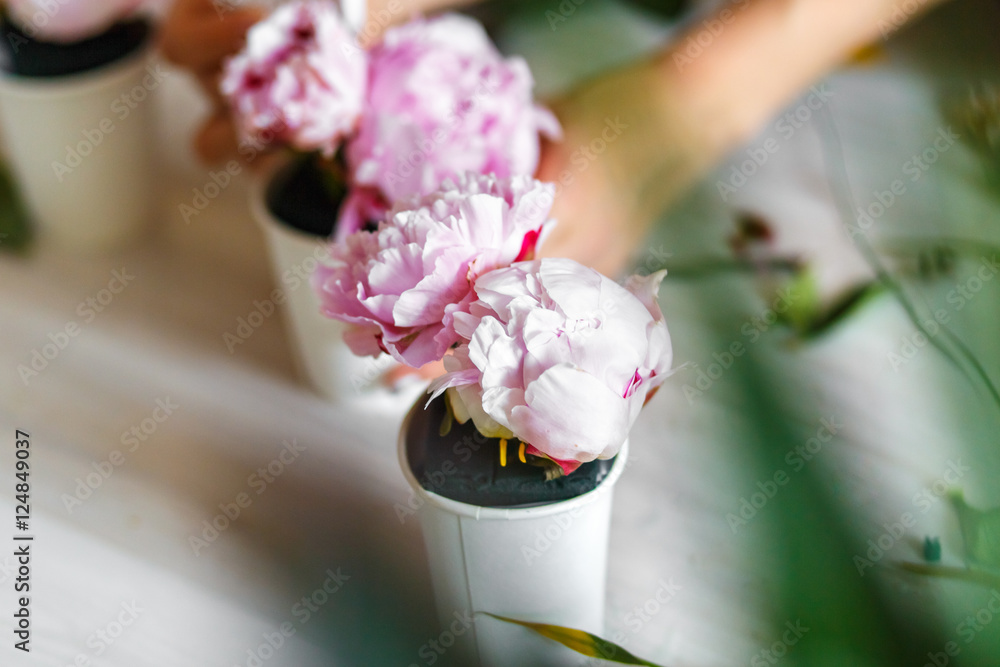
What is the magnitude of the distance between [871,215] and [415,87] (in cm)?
37

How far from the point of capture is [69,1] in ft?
1.70

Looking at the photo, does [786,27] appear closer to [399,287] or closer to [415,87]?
[415,87]

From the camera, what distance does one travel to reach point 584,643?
32cm

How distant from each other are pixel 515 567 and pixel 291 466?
18 centimetres

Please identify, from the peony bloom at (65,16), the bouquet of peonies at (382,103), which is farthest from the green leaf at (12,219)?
the bouquet of peonies at (382,103)

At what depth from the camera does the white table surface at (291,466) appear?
1.28 ft

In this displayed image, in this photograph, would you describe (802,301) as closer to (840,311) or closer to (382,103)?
(840,311)

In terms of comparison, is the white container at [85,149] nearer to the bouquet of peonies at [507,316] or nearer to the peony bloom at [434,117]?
the peony bloom at [434,117]

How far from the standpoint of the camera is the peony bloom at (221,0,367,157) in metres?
0.41

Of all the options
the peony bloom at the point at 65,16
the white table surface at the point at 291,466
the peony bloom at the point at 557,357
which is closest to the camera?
the peony bloom at the point at 557,357

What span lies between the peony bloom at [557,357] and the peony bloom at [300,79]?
7.0 inches

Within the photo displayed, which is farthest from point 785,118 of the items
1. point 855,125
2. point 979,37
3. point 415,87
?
point 415,87

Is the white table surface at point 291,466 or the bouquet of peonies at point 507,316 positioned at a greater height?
the bouquet of peonies at point 507,316

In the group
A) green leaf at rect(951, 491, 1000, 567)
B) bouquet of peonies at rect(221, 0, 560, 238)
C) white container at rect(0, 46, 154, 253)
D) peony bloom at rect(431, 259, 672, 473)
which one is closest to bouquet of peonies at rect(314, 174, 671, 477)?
peony bloom at rect(431, 259, 672, 473)
